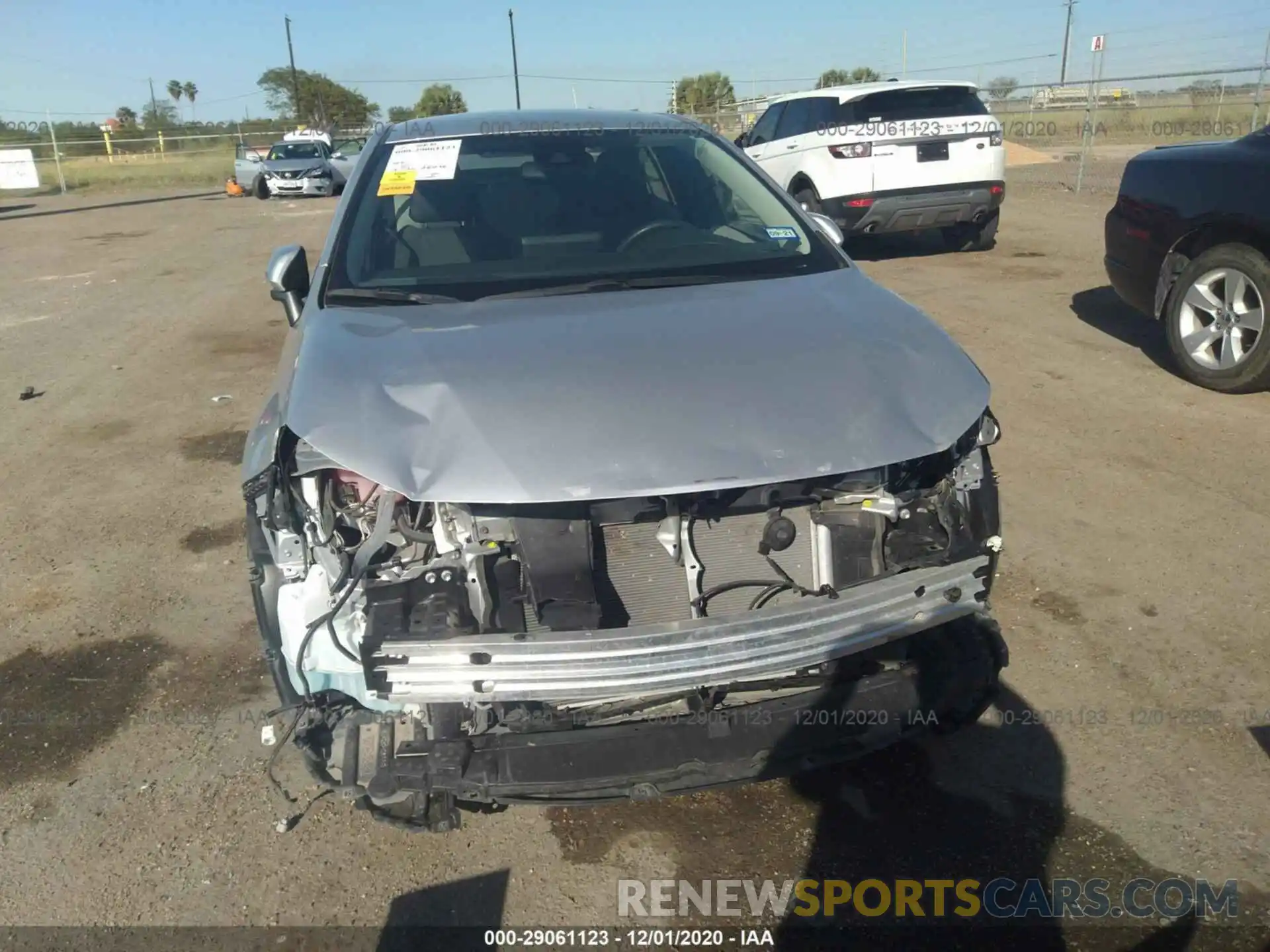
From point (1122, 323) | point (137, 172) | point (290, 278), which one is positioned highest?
point (290, 278)

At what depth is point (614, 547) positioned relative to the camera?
2533 millimetres

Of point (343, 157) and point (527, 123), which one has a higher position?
point (527, 123)

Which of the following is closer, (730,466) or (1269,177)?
(730,466)

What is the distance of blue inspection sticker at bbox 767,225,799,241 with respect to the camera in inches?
139

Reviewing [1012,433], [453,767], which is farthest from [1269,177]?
[453,767]

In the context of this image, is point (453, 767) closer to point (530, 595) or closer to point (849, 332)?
point (530, 595)

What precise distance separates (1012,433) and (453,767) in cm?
413

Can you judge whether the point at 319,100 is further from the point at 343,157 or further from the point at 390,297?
the point at 390,297

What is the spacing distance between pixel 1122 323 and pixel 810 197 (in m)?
4.11

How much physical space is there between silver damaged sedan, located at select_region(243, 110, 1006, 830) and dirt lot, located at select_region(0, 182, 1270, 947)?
39cm

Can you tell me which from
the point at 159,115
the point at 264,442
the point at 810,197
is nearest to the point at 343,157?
the point at 810,197

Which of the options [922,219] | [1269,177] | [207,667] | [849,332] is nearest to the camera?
[849,332]

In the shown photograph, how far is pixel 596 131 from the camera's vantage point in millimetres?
3936

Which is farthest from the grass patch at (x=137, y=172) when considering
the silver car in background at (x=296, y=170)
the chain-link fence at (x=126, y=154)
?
the silver car in background at (x=296, y=170)
